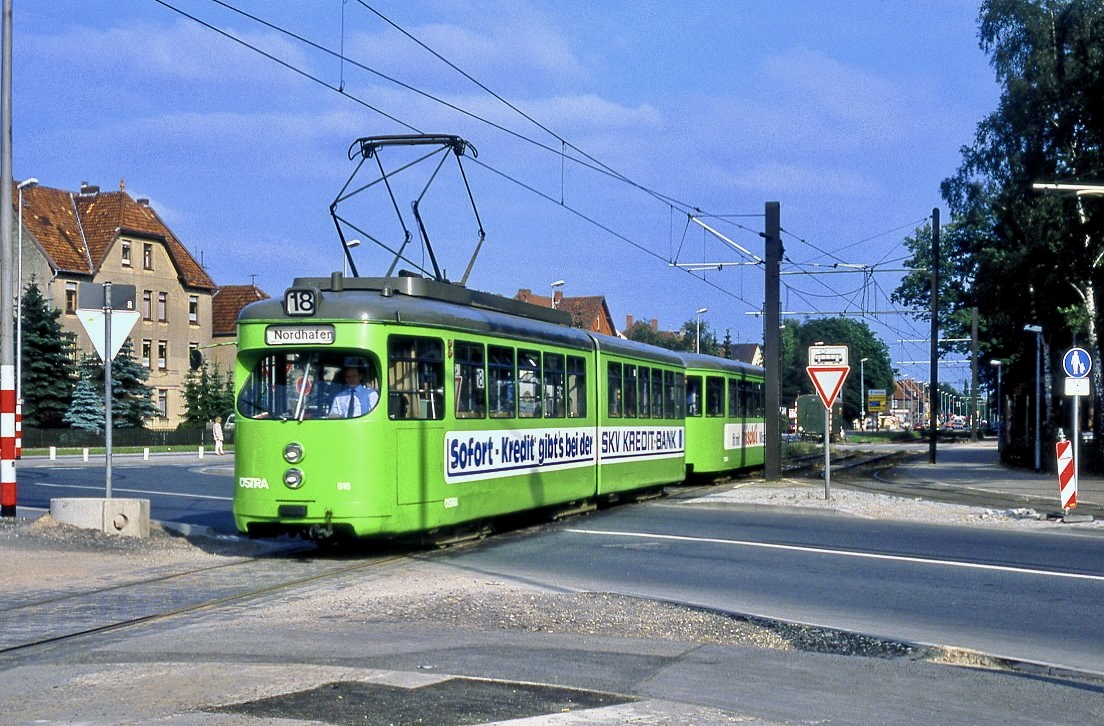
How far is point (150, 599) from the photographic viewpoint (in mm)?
11867

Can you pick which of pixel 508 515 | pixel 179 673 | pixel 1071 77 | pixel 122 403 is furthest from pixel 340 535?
pixel 122 403

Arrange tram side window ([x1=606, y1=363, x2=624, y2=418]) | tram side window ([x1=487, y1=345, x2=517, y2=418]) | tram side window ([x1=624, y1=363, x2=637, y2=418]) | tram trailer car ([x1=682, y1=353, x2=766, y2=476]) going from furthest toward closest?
tram trailer car ([x1=682, y1=353, x2=766, y2=476]), tram side window ([x1=624, y1=363, x2=637, y2=418]), tram side window ([x1=606, y1=363, x2=624, y2=418]), tram side window ([x1=487, y1=345, x2=517, y2=418])

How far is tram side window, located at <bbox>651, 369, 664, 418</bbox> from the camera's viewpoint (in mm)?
25375

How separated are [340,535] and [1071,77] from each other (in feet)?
96.9

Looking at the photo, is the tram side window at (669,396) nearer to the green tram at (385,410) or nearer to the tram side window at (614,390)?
the tram side window at (614,390)

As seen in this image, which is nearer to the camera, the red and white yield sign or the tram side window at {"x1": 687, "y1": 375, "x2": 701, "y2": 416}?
the red and white yield sign

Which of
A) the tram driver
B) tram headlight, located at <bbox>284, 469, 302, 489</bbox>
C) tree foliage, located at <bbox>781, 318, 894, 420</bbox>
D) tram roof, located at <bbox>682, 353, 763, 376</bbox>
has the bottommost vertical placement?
tram headlight, located at <bbox>284, 469, 302, 489</bbox>

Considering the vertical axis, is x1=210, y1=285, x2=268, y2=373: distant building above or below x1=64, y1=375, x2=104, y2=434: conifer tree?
above

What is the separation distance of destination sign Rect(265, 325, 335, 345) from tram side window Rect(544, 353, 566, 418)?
520 cm

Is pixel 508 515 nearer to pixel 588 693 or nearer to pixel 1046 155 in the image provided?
pixel 588 693

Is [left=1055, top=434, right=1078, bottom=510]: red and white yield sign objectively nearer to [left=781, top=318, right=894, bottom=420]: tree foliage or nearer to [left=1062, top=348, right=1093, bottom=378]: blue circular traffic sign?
[left=1062, top=348, right=1093, bottom=378]: blue circular traffic sign

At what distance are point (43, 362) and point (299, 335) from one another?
5031 cm

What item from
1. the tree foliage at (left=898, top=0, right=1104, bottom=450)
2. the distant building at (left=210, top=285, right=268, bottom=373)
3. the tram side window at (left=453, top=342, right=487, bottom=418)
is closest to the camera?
the tram side window at (left=453, top=342, right=487, bottom=418)

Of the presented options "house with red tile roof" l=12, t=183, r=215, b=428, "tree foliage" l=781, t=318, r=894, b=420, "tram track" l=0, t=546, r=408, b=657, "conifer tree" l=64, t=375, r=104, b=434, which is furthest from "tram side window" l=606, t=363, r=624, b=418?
"tree foliage" l=781, t=318, r=894, b=420
